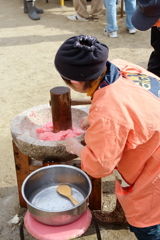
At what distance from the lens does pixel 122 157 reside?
1808 mm

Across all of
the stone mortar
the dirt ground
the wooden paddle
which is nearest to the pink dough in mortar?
the stone mortar

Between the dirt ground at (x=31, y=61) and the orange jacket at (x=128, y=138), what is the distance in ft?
2.99

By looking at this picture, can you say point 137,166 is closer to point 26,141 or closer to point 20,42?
point 26,141

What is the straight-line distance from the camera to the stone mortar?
7.21ft

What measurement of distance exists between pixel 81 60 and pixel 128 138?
0.46m

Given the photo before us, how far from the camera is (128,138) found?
1.63 metres

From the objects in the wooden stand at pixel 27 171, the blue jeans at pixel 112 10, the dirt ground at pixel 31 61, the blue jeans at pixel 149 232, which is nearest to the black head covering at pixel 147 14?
the wooden stand at pixel 27 171

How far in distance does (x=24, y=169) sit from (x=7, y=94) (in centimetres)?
221

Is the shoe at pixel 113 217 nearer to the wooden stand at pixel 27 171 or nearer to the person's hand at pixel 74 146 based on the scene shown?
the wooden stand at pixel 27 171

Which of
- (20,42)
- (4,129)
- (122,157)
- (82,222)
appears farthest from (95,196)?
(20,42)

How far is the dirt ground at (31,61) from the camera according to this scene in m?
2.79

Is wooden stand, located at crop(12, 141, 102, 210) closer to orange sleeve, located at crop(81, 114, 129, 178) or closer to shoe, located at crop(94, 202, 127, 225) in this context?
shoe, located at crop(94, 202, 127, 225)

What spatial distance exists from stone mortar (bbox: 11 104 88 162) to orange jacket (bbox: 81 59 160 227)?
51cm

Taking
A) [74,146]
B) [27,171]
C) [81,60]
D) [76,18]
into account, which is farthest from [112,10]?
[81,60]
